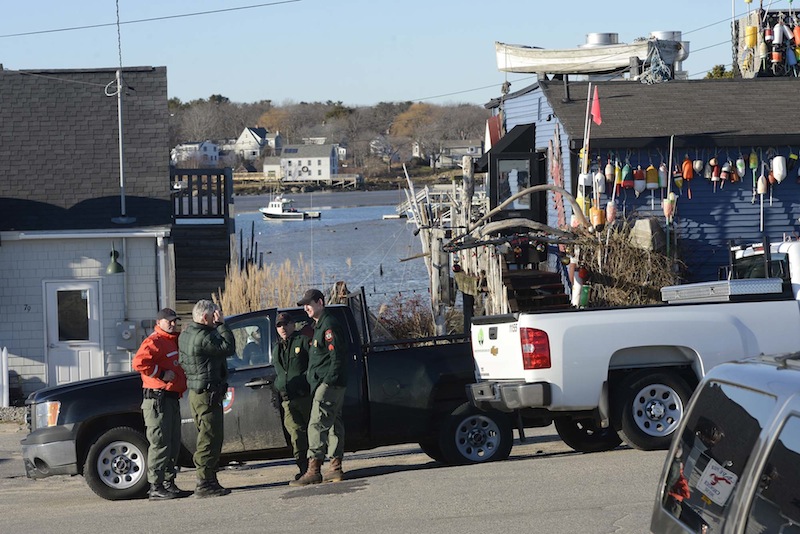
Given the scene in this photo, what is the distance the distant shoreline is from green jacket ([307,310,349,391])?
304 feet

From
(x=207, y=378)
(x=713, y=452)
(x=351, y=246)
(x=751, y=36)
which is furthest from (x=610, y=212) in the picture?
(x=351, y=246)

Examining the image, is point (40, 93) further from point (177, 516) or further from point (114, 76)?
point (177, 516)

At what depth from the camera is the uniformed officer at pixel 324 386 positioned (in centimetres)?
975

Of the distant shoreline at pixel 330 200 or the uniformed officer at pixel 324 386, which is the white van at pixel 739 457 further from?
the distant shoreline at pixel 330 200

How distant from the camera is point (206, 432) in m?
9.70

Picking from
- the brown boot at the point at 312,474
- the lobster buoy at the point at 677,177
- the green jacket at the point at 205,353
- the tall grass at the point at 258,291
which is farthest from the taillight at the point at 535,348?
the lobster buoy at the point at 677,177

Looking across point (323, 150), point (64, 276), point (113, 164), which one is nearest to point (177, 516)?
point (64, 276)

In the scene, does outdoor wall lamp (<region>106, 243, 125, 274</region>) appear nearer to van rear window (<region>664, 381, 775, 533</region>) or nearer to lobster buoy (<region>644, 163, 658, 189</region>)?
lobster buoy (<region>644, 163, 658, 189</region>)

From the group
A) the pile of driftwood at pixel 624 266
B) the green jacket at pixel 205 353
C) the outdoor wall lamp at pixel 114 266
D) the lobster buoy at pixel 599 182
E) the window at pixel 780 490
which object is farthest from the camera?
the lobster buoy at pixel 599 182

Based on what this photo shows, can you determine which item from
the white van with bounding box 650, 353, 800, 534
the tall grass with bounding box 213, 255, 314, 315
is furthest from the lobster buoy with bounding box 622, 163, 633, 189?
the white van with bounding box 650, 353, 800, 534

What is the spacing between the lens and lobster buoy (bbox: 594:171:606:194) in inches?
747

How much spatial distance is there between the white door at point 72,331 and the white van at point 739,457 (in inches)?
606

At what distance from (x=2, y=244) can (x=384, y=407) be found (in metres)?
10.4

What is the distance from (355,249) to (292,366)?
4740 cm
